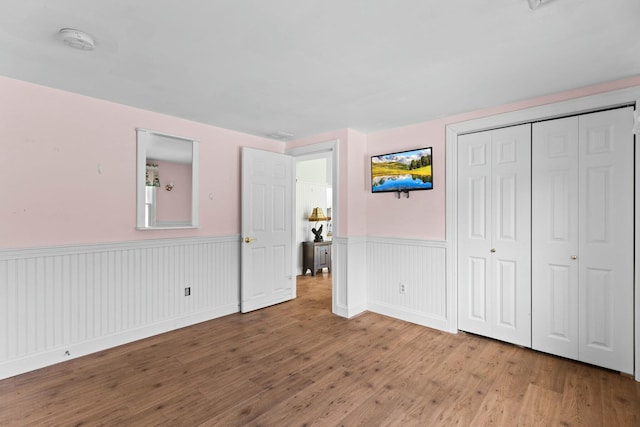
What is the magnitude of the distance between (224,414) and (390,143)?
3.34m

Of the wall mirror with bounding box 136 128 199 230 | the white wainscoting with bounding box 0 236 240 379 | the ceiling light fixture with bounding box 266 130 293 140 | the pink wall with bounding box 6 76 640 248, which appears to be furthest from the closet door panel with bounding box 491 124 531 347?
the wall mirror with bounding box 136 128 199 230

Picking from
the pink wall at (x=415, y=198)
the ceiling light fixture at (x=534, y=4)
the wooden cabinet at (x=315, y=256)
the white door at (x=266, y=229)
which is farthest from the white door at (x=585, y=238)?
the wooden cabinet at (x=315, y=256)

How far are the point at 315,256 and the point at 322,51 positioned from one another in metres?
4.81

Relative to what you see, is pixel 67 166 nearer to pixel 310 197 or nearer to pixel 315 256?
pixel 315 256

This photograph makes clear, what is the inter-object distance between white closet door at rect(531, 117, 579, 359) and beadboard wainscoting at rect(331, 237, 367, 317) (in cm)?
190

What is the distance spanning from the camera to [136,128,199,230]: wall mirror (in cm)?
330

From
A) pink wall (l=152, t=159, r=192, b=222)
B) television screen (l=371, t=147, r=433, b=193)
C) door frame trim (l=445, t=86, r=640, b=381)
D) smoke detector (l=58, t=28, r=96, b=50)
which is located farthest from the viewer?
television screen (l=371, t=147, r=433, b=193)

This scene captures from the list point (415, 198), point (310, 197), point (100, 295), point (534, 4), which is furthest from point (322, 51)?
point (310, 197)

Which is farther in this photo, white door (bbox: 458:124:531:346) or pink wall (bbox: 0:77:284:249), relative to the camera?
white door (bbox: 458:124:531:346)

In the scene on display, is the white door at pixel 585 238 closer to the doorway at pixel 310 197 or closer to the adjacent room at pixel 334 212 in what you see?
the adjacent room at pixel 334 212

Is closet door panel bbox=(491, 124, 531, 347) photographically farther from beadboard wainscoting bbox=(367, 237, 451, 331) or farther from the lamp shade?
the lamp shade

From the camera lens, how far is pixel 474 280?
339 centimetres

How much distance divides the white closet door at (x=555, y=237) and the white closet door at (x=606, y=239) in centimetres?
6

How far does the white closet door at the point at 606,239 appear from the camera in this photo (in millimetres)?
A: 2553
